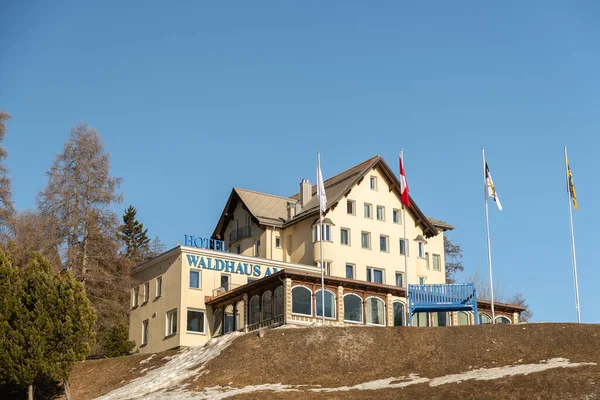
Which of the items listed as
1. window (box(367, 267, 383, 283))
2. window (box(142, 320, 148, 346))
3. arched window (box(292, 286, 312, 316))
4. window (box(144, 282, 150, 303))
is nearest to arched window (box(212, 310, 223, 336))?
window (box(142, 320, 148, 346))

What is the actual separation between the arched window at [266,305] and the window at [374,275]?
505 inches


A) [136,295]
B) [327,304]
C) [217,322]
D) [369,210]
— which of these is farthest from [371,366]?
[136,295]

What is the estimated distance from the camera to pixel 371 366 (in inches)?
1769

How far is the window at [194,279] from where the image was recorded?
62.2m

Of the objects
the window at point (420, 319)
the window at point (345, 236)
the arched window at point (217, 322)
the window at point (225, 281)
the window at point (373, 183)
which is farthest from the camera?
the window at point (373, 183)

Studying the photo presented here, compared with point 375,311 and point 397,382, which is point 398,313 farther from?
point 397,382

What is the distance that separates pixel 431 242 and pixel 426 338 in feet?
86.0

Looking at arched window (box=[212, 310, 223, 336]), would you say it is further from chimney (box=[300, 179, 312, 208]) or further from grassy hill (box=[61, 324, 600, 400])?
chimney (box=[300, 179, 312, 208])

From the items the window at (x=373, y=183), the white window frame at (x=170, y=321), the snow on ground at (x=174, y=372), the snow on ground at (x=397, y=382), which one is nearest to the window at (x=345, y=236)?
the window at (x=373, y=183)

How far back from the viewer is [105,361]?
55344mm

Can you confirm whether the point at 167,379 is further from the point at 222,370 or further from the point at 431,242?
the point at 431,242

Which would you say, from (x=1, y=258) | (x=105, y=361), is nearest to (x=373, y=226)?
(x=105, y=361)

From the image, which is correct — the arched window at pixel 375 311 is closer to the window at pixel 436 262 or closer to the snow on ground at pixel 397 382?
the window at pixel 436 262

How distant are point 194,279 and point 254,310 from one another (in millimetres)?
6162
